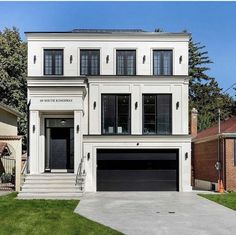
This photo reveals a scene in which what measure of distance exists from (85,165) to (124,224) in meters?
11.4

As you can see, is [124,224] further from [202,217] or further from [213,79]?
[213,79]

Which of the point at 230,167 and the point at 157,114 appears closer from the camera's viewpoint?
the point at 157,114

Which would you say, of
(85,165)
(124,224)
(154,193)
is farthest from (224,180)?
(124,224)

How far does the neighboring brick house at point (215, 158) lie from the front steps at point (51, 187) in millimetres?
8200

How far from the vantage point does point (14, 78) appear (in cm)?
4191

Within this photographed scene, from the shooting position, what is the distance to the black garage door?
998 inches

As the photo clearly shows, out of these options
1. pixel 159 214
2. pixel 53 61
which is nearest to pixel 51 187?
pixel 53 61

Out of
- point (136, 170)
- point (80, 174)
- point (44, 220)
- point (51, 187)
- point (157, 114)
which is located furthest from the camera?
point (157, 114)

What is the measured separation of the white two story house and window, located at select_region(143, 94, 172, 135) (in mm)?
54

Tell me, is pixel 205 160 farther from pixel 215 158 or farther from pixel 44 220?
pixel 44 220

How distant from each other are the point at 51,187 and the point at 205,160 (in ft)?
38.8

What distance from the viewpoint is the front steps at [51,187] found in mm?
21547

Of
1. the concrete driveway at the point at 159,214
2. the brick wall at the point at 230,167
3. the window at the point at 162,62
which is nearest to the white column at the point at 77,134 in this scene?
the concrete driveway at the point at 159,214

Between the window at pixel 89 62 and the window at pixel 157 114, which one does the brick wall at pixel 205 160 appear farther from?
the window at pixel 89 62
